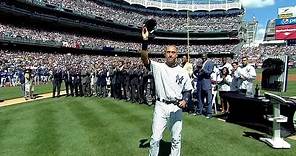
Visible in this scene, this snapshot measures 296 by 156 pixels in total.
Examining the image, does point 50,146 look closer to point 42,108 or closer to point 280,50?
point 42,108

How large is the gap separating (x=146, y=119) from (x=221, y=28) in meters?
78.9

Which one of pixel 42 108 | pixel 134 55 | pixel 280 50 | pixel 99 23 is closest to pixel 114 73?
pixel 42 108

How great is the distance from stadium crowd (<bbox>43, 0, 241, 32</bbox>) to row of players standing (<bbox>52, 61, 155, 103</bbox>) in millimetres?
30750

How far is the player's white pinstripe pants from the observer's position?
655 cm

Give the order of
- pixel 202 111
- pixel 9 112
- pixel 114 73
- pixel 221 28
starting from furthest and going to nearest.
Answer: pixel 221 28, pixel 114 73, pixel 9 112, pixel 202 111

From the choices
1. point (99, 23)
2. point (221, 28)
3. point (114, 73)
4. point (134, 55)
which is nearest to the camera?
point (114, 73)

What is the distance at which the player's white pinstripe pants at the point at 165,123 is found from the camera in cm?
655

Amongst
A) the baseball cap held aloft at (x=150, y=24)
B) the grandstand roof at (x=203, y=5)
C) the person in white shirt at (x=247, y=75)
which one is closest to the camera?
the baseball cap held aloft at (x=150, y=24)

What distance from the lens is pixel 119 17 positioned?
71.5m

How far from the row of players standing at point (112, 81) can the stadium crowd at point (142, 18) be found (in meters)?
30.7

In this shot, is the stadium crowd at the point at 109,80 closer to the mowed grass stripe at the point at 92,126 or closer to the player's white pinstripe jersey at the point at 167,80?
the mowed grass stripe at the point at 92,126

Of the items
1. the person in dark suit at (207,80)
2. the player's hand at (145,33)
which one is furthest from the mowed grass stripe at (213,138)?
the player's hand at (145,33)

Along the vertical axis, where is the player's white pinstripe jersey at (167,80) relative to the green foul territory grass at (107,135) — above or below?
above

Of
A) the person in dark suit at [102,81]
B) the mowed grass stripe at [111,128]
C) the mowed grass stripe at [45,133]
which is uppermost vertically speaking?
the person in dark suit at [102,81]
